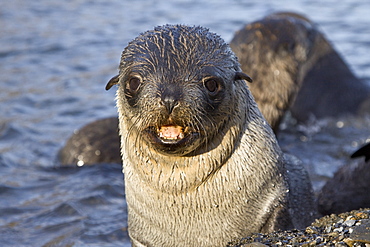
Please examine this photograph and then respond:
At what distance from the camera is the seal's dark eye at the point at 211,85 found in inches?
179

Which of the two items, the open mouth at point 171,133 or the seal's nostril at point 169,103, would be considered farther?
the open mouth at point 171,133

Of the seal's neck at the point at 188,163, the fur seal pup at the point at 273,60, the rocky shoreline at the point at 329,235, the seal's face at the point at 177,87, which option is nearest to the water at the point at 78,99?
the fur seal pup at the point at 273,60

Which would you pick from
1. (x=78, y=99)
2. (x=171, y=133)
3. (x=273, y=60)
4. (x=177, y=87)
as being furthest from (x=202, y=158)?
(x=78, y=99)

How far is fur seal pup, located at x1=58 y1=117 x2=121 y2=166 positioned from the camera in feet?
26.9

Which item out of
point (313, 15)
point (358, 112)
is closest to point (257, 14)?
point (313, 15)

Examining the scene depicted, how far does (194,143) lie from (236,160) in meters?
0.45

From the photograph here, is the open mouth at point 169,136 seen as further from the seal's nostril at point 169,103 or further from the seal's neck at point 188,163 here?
the seal's neck at point 188,163

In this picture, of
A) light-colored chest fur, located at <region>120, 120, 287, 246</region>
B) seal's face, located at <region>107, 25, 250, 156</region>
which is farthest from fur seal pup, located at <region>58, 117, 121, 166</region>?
seal's face, located at <region>107, 25, 250, 156</region>

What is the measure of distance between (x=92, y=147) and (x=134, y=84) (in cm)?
377

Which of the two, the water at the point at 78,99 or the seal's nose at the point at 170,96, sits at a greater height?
the seal's nose at the point at 170,96

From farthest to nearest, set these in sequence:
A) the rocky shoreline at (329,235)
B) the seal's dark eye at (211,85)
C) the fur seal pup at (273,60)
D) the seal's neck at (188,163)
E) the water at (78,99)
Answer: the fur seal pup at (273,60)
the water at (78,99)
the seal's neck at (188,163)
the seal's dark eye at (211,85)
the rocky shoreline at (329,235)

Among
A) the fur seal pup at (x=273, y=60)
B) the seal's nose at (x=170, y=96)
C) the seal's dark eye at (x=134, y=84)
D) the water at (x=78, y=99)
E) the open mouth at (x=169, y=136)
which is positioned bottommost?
the water at (x=78, y=99)

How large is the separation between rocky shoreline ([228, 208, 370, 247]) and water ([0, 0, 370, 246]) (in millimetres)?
2223

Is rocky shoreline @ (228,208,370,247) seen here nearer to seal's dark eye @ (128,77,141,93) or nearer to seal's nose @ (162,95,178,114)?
seal's nose @ (162,95,178,114)
